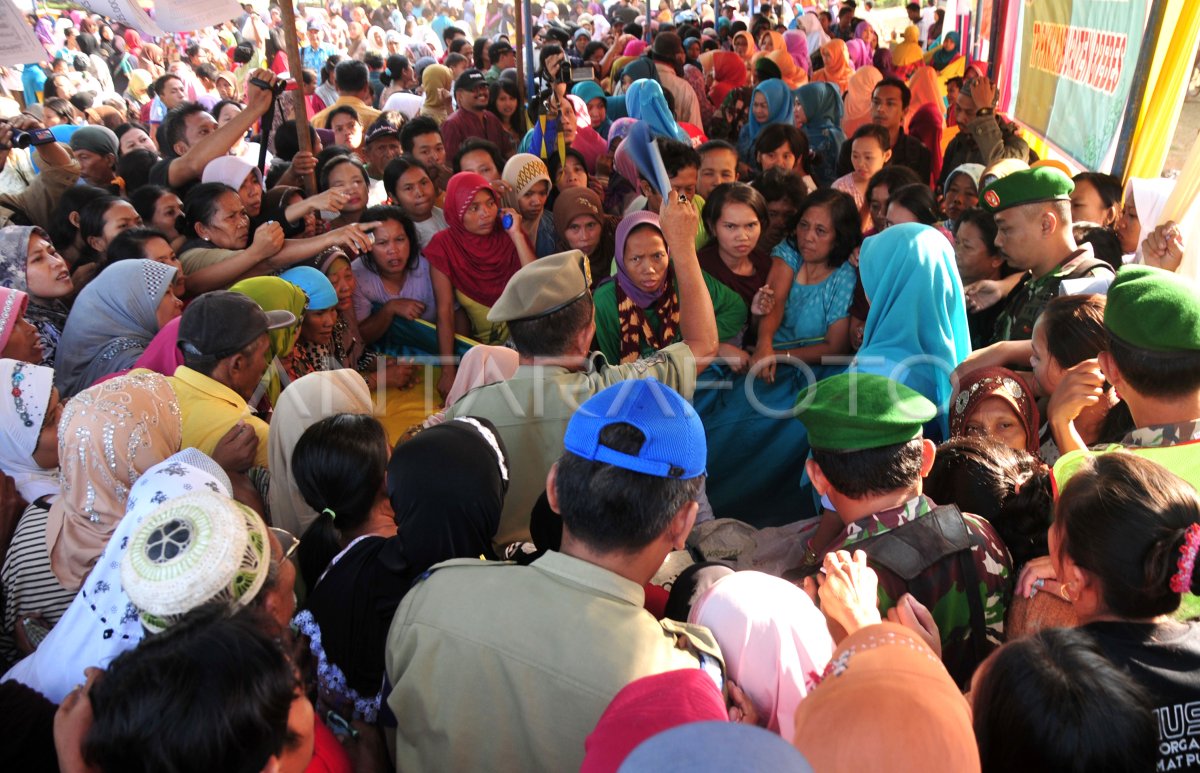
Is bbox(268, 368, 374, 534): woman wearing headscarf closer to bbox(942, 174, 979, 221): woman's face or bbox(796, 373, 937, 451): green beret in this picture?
bbox(796, 373, 937, 451): green beret

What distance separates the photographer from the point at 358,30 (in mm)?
16859

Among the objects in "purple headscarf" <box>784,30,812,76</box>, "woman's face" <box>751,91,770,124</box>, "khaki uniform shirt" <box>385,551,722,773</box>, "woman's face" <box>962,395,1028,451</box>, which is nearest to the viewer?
"khaki uniform shirt" <box>385,551,722,773</box>

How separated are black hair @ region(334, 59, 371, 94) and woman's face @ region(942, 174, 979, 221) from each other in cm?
524

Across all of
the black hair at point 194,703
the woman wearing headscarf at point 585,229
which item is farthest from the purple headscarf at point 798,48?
the black hair at point 194,703

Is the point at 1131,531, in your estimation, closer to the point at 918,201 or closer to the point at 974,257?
the point at 974,257

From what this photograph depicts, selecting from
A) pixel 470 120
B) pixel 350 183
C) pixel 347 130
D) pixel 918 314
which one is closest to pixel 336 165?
pixel 350 183

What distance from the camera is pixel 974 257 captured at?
3.41 m

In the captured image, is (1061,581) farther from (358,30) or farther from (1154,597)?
(358,30)

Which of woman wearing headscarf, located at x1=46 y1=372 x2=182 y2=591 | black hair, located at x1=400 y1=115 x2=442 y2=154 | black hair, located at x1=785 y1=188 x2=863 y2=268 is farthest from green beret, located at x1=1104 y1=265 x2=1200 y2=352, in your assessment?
black hair, located at x1=400 y1=115 x2=442 y2=154

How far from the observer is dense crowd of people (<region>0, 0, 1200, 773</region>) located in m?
1.10

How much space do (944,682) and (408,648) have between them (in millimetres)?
842

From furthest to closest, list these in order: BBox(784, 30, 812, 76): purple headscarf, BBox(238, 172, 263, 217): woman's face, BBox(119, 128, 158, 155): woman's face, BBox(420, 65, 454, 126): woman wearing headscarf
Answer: BBox(784, 30, 812, 76): purple headscarf
BBox(420, 65, 454, 126): woman wearing headscarf
BBox(119, 128, 158, 155): woman's face
BBox(238, 172, 263, 217): woman's face

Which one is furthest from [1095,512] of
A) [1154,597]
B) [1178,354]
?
[1178,354]

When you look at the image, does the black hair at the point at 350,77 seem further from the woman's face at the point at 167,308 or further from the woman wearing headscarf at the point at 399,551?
the woman wearing headscarf at the point at 399,551
